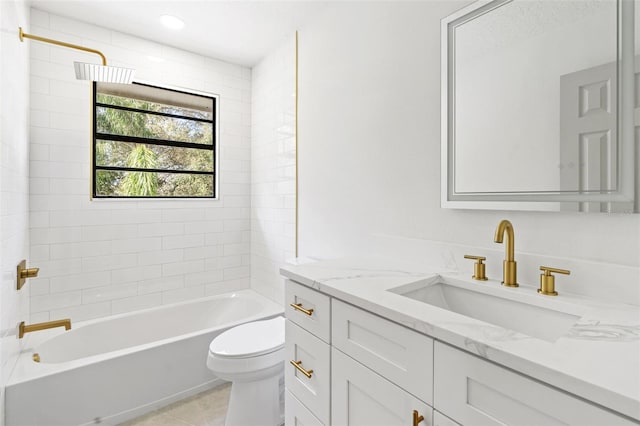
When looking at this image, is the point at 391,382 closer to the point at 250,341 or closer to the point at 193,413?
the point at 250,341

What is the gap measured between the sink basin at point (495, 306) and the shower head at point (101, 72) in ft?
5.66

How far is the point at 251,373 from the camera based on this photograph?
1.65 meters

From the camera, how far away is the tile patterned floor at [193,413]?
186cm

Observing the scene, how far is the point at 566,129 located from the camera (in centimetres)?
101

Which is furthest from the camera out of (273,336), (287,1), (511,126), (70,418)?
(287,1)

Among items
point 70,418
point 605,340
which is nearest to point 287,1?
point 605,340

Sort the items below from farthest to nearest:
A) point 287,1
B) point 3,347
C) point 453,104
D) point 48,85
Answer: point 48,85, point 287,1, point 3,347, point 453,104

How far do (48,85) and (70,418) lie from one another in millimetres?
2124

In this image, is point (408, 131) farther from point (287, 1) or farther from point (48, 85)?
point (48, 85)

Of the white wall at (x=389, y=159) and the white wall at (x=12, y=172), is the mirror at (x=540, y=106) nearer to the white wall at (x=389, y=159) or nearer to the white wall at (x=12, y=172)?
the white wall at (x=389, y=159)

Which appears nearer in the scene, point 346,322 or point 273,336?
Result: point 346,322

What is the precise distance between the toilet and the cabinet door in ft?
2.31

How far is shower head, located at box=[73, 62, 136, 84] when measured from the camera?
5.21 feet

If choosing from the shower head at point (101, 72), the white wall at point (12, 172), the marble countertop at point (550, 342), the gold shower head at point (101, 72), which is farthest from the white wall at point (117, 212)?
the marble countertop at point (550, 342)
